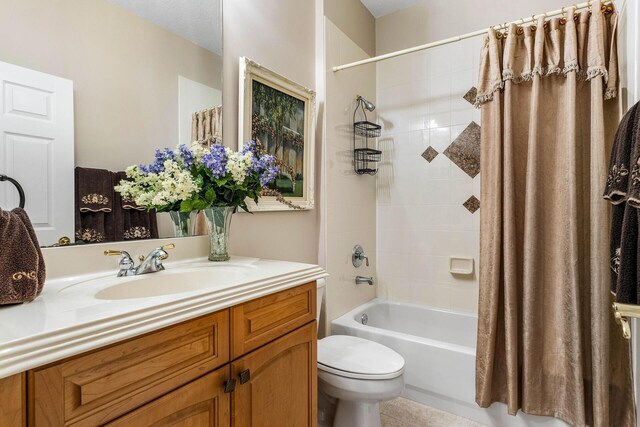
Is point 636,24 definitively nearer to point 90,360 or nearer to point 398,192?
point 398,192

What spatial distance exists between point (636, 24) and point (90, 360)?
1.99 meters

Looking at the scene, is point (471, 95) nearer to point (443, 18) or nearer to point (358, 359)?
point (443, 18)

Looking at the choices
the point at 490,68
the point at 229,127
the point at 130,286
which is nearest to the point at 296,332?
the point at 130,286

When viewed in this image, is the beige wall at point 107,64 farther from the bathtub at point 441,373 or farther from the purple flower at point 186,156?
the bathtub at point 441,373

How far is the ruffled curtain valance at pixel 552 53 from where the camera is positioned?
148 centimetres

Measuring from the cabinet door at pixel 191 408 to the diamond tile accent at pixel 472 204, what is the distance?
2.05m

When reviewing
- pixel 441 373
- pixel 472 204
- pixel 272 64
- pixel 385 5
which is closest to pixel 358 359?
pixel 441 373

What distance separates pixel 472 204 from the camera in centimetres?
238

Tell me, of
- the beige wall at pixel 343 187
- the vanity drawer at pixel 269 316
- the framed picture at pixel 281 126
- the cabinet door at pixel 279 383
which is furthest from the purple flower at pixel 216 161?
the beige wall at pixel 343 187

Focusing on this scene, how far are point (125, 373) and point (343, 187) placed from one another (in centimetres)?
178

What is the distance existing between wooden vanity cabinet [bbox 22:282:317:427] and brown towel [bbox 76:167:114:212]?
59cm

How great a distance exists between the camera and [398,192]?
2666 mm

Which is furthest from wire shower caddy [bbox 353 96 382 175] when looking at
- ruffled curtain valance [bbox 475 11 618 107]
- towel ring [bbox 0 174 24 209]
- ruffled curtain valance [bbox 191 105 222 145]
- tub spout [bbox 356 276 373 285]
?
towel ring [bbox 0 174 24 209]

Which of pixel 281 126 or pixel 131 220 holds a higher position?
pixel 281 126
